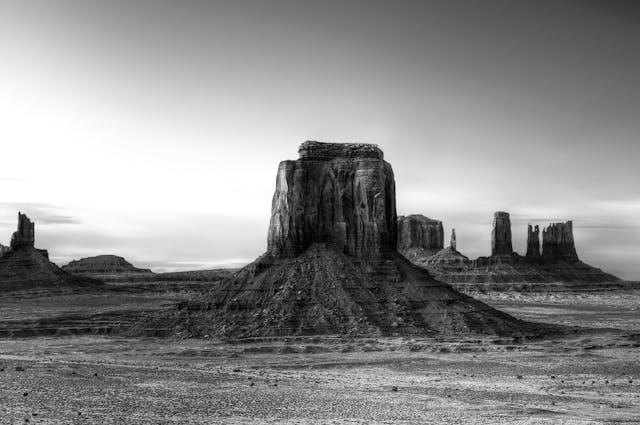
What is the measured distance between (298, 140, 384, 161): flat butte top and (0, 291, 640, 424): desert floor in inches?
825

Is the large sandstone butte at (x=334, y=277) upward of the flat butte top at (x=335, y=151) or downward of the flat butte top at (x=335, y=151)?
downward

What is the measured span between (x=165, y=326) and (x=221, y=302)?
6050mm

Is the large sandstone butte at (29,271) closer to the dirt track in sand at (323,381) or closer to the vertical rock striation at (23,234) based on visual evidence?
the vertical rock striation at (23,234)

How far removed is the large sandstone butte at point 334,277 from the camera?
3078 inches

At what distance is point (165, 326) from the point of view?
82375 mm

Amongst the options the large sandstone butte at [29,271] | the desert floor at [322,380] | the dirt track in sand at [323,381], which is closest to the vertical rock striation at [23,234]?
the large sandstone butte at [29,271]

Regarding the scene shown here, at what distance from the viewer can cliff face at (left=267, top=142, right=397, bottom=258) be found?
84375mm

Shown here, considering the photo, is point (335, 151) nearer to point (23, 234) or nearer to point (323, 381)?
point (323, 381)

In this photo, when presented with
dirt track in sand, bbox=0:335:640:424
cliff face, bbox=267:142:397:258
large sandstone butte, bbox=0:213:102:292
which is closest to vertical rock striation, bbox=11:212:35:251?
large sandstone butte, bbox=0:213:102:292

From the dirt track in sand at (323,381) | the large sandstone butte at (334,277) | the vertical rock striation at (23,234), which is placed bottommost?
the dirt track in sand at (323,381)

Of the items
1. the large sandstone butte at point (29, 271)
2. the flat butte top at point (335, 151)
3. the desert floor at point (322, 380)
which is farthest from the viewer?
the large sandstone butte at point (29, 271)

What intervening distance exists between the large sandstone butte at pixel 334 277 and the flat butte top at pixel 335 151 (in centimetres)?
10

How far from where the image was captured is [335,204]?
8562cm

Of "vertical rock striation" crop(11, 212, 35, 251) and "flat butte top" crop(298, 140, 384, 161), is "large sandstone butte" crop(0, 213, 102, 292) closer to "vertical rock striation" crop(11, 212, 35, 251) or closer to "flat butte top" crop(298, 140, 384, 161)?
"vertical rock striation" crop(11, 212, 35, 251)
